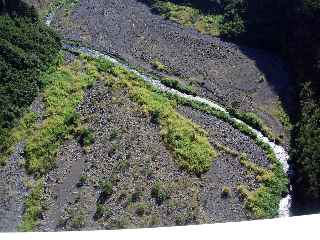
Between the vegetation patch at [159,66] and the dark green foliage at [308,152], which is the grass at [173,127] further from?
the dark green foliage at [308,152]

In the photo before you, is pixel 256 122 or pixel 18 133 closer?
pixel 18 133

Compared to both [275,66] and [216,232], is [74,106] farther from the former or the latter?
[216,232]

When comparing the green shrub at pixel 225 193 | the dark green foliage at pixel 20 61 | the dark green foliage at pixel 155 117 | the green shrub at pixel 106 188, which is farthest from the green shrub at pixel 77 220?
the dark green foliage at pixel 155 117

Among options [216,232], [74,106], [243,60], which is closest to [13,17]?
[74,106]

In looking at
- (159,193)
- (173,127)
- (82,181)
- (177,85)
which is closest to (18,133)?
(82,181)

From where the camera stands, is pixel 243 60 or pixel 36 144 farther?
pixel 243 60

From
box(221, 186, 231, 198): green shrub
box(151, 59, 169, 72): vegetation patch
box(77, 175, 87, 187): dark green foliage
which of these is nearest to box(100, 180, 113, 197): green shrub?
box(77, 175, 87, 187): dark green foliage

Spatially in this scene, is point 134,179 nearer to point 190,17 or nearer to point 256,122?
point 256,122
